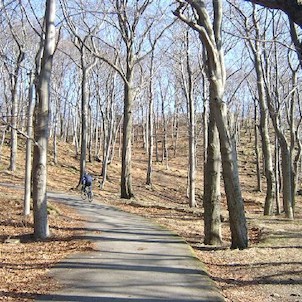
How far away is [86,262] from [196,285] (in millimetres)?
2787

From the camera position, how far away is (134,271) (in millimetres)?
8023

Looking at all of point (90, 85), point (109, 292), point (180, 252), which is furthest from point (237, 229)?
point (90, 85)

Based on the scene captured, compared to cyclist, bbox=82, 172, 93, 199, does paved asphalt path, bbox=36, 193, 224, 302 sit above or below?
below

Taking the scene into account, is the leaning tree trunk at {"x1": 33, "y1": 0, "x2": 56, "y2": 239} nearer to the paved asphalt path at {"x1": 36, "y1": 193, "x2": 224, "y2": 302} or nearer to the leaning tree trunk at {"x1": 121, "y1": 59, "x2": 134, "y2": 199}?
the paved asphalt path at {"x1": 36, "y1": 193, "x2": 224, "y2": 302}

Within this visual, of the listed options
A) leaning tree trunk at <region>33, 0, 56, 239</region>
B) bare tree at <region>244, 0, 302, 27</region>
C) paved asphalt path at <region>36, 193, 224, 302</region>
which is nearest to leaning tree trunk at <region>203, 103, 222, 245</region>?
paved asphalt path at <region>36, 193, 224, 302</region>

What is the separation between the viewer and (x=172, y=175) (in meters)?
44.7

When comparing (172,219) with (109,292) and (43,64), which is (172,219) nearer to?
(43,64)

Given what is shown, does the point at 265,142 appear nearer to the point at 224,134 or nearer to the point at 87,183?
the point at 87,183

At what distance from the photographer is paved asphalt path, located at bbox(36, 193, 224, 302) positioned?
6.54 meters

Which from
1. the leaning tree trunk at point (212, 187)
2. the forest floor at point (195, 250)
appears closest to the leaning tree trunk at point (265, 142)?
the forest floor at point (195, 250)

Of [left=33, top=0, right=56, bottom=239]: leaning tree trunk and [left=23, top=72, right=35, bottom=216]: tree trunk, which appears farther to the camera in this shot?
[left=23, top=72, right=35, bottom=216]: tree trunk

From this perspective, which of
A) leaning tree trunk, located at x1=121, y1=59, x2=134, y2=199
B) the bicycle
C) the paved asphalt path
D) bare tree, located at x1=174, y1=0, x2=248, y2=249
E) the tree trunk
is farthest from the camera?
leaning tree trunk, located at x1=121, y1=59, x2=134, y2=199

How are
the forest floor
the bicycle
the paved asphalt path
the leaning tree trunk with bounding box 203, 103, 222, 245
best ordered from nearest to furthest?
the paved asphalt path
the forest floor
the leaning tree trunk with bounding box 203, 103, 222, 245
the bicycle

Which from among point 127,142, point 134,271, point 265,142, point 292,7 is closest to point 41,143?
point 134,271
